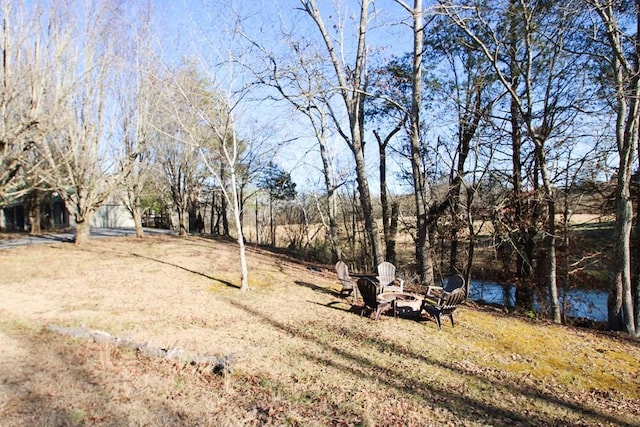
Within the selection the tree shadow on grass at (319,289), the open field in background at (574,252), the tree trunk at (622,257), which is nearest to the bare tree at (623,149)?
the tree trunk at (622,257)

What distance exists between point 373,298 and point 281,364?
2807mm

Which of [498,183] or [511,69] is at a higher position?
[511,69]

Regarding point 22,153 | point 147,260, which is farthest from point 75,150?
point 147,260

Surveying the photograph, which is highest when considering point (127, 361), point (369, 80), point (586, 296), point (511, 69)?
point (369, 80)

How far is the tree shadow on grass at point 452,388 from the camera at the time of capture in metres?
3.86

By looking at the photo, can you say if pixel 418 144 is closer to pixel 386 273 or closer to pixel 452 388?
pixel 386 273

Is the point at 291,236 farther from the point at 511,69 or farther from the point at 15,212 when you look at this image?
the point at 15,212

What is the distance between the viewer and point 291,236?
69.8 ft

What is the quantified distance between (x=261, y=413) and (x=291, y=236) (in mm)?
17855

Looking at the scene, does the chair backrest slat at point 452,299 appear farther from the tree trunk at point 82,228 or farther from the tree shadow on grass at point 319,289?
the tree trunk at point 82,228

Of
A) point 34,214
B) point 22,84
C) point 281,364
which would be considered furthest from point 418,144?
point 34,214

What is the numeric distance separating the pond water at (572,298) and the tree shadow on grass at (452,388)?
701cm

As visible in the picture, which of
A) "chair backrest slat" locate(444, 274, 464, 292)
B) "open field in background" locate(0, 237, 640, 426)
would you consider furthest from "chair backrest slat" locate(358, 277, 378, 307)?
"chair backrest slat" locate(444, 274, 464, 292)

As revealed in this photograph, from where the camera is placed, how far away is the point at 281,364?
15.6ft
